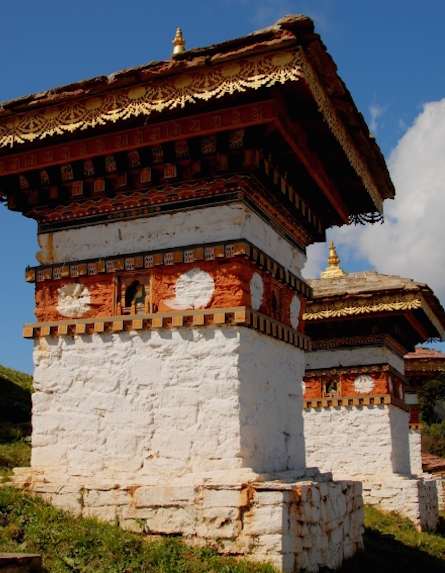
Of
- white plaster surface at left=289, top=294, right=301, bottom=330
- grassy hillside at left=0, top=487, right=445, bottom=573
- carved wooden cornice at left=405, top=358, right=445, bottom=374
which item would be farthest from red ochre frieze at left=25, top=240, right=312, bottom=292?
carved wooden cornice at left=405, top=358, right=445, bottom=374

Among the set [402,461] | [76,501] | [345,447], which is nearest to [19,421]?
[345,447]

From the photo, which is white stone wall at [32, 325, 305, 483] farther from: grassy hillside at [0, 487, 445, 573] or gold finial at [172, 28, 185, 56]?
gold finial at [172, 28, 185, 56]

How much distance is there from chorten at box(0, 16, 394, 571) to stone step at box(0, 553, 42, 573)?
81cm

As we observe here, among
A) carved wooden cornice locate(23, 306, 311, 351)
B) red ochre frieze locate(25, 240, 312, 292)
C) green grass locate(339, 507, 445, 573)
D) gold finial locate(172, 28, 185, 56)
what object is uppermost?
gold finial locate(172, 28, 185, 56)

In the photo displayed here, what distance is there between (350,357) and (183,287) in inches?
228

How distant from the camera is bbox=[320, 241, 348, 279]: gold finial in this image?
12383 mm

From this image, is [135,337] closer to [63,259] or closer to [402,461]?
[63,259]

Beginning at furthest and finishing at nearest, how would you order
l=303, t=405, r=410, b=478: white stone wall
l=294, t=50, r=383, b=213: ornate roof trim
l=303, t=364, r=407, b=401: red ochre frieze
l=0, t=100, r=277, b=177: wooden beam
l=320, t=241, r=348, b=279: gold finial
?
1. l=320, t=241, r=348, b=279: gold finial
2. l=303, t=364, r=407, b=401: red ochre frieze
3. l=303, t=405, r=410, b=478: white stone wall
4. l=0, t=100, r=277, b=177: wooden beam
5. l=294, t=50, r=383, b=213: ornate roof trim

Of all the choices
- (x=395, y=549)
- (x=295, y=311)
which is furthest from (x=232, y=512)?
(x=395, y=549)

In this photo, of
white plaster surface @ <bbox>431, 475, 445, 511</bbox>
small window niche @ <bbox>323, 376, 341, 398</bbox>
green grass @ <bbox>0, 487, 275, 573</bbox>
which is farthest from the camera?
white plaster surface @ <bbox>431, 475, 445, 511</bbox>

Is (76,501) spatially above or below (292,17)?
below

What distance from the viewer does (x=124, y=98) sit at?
18.7 ft

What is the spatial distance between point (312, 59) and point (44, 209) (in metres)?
2.80

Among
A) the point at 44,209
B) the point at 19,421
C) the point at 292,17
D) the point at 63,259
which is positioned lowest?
the point at 19,421
